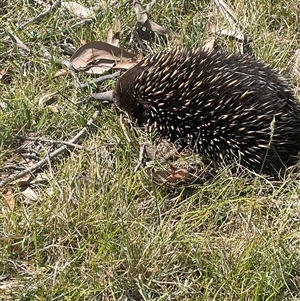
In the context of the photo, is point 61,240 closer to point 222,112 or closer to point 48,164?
point 48,164

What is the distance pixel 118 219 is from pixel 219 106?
682 millimetres

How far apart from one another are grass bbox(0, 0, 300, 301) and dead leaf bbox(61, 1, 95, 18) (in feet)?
0.41

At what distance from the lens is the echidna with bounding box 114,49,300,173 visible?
2686mm

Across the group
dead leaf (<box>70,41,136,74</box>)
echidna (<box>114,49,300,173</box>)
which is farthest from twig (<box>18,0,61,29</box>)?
echidna (<box>114,49,300,173</box>)

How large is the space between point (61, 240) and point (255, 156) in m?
0.91

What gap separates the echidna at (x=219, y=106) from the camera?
8.81ft

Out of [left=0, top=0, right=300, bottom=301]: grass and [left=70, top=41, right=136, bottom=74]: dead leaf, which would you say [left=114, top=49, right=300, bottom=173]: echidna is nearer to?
[left=0, top=0, right=300, bottom=301]: grass

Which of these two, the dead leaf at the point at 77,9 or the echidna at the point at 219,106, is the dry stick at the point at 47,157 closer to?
the echidna at the point at 219,106

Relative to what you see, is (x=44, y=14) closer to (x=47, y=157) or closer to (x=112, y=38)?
(x=112, y=38)

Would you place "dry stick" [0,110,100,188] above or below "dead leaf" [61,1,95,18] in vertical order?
below

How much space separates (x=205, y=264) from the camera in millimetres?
2277

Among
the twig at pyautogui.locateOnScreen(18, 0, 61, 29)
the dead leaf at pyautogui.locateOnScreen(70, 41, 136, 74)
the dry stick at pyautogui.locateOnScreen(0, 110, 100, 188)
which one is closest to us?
the dry stick at pyautogui.locateOnScreen(0, 110, 100, 188)

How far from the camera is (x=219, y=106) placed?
2711mm

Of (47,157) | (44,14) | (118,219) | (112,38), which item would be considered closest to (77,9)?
(44,14)
